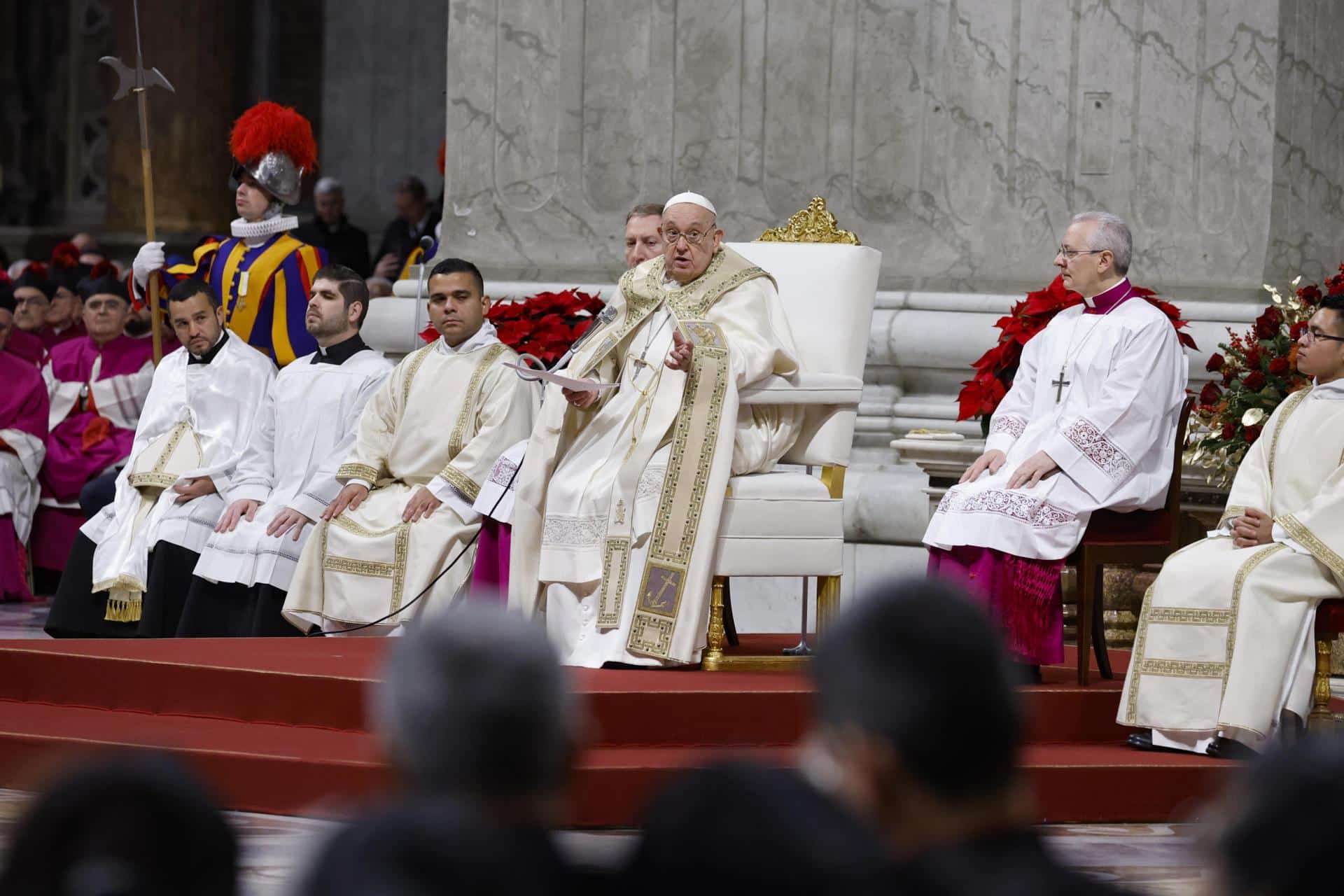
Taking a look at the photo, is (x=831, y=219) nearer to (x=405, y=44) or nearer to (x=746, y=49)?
(x=746, y=49)

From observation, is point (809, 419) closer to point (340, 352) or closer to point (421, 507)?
point (421, 507)

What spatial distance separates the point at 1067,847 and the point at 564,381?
2.12 metres

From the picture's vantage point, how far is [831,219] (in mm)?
6953

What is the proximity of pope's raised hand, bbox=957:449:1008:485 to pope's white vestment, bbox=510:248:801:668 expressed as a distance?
58 cm

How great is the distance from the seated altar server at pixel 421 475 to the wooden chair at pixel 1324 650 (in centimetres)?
291

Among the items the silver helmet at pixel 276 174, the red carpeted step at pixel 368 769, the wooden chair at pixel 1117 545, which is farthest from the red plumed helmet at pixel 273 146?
the wooden chair at pixel 1117 545

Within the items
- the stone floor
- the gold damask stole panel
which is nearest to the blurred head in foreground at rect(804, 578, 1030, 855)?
the stone floor

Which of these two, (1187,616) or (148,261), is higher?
(148,261)

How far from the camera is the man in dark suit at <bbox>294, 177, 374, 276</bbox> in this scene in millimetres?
12570

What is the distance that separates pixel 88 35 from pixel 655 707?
12.1 meters

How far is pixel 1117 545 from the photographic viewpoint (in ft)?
20.2

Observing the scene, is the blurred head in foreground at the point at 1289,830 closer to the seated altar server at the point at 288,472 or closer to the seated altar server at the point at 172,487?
the seated altar server at the point at 288,472

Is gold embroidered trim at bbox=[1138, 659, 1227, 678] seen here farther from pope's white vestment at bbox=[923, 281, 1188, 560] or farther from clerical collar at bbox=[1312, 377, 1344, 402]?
clerical collar at bbox=[1312, 377, 1344, 402]

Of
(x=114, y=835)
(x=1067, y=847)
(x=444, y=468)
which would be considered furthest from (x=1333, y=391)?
(x=114, y=835)
